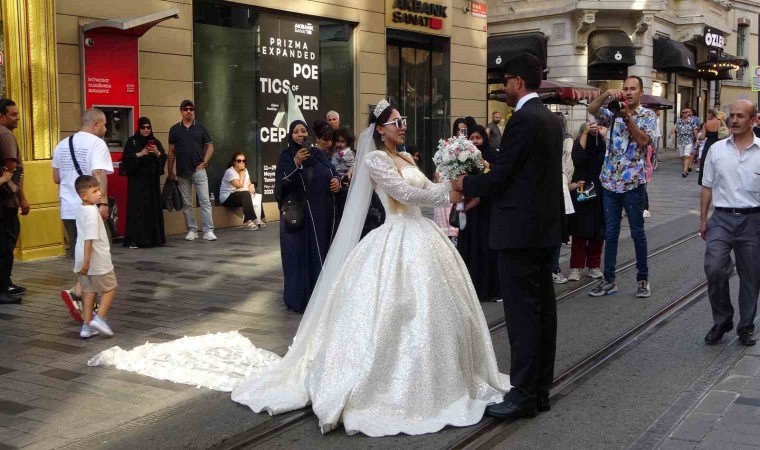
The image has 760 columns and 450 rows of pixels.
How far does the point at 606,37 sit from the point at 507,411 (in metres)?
26.7

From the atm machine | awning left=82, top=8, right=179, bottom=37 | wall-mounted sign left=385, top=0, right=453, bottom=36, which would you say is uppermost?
wall-mounted sign left=385, top=0, right=453, bottom=36

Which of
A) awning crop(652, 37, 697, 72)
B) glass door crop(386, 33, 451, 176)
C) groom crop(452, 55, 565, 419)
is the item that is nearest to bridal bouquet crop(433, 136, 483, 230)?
groom crop(452, 55, 565, 419)

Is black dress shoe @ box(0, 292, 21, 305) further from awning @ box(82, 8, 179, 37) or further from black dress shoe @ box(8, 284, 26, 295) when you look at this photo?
awning @ box(82, 8, 179, 37)

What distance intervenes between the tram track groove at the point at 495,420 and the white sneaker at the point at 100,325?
2490 mm

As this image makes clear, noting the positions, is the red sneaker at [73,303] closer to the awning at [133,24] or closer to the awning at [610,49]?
the awning at [133,24]

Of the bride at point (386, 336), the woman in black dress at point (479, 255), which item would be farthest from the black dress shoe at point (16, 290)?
the woman in black dress at point (479, 255)

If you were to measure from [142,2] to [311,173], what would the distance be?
600cm

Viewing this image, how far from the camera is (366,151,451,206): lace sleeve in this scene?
5.57 meters

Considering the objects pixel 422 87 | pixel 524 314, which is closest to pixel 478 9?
pixel 422 87

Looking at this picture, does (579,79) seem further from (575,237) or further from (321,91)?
(575,237)

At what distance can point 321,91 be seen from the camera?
52.6ft

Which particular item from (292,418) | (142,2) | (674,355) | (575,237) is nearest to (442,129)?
(142,2)

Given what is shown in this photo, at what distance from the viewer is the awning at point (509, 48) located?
28.2 meters

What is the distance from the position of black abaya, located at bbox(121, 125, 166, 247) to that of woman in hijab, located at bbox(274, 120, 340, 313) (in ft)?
14.6
